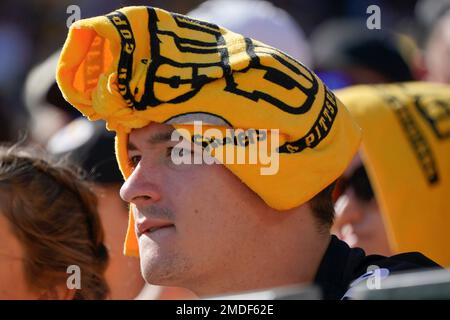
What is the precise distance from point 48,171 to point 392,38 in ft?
12.2

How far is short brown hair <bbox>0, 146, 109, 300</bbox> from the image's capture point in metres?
3.35

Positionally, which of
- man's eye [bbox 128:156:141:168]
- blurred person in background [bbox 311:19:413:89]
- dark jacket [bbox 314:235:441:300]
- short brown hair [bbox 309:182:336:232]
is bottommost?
dark jacket [bbox 314:235:441:300]

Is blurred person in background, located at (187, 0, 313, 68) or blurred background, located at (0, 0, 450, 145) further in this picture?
blurred background, located at (0, 0, 450, 145)

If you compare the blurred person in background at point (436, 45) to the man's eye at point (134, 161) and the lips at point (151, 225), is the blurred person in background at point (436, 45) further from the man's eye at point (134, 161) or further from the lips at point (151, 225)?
the lips at point (151, 225)

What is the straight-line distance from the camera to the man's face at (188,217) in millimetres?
2734

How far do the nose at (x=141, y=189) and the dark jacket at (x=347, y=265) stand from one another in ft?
1.55

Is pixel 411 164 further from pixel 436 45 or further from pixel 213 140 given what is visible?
pixel 436 45

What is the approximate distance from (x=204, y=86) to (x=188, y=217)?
1.09ft

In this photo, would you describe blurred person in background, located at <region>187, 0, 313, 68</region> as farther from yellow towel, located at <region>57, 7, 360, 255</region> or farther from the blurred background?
yellow towel, located at <region>57, 7, 360, 255</region>

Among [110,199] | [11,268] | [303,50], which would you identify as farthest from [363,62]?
[11,268]

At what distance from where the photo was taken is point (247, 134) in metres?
2.77

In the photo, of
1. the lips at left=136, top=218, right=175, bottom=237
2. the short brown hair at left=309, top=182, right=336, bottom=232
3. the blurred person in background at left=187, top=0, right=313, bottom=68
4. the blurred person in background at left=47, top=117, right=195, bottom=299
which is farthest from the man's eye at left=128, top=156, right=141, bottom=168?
the blurred person in background at left=187, top=0, right=313, bottom=68

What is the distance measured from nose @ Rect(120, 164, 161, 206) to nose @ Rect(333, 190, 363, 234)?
65.4 inches
